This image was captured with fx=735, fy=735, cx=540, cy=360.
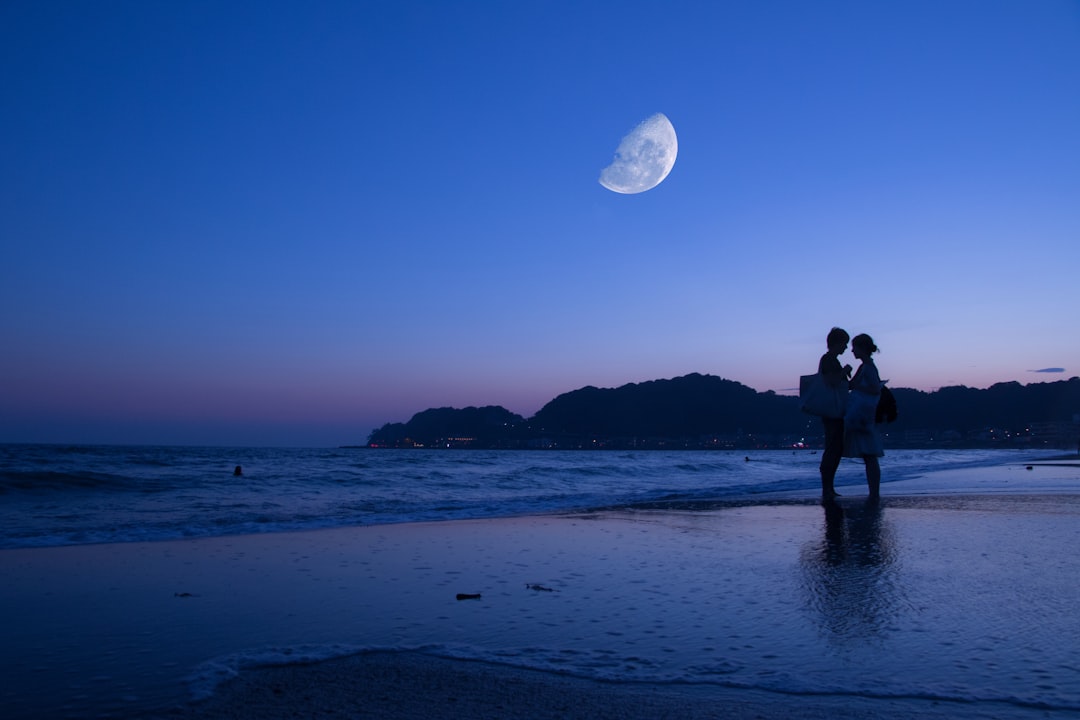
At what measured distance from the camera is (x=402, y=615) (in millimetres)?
3082

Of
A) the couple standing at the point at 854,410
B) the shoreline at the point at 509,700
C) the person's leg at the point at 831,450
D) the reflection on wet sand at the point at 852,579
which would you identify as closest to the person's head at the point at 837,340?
the couple standing at the point at 854,410

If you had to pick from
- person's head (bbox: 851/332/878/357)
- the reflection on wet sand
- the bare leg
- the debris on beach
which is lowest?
the debris on beach

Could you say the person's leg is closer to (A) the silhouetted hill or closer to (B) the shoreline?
(B) the shoreline

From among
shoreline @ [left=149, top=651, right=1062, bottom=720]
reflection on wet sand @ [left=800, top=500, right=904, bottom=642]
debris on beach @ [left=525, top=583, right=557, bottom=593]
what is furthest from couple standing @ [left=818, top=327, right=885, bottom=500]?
shoreline @ [left=149, top=651, right=1062, bottom=720]

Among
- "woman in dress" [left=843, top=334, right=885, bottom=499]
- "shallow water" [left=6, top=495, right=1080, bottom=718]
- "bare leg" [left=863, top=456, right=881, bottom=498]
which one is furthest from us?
"bare leg" [left=863, top=456, right=881, bottom=498]

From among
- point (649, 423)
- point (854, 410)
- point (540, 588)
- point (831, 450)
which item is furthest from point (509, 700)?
point (649, 423)

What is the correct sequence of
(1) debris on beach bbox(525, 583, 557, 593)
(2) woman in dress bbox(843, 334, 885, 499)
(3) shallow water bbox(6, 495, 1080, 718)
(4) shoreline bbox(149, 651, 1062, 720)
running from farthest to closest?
(2) woman in dress bbox(843, 334, 885, 499)
(1) debris on beach bbox(525, 583, 557, 593)
(3) shallow water bbox(6, 495, 1080, 718)
(4) shoreline bbox(149, 651, 1062, 720)

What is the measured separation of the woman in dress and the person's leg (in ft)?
0.39

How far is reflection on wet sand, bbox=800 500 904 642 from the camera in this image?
2.71 meters

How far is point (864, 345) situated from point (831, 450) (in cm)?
130

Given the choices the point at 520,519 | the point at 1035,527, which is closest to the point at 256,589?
the point at 520,519

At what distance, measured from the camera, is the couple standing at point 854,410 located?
7.95 m

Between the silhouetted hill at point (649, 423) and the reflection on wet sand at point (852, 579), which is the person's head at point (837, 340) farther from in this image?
the silhouetted hill at point (649, 423)

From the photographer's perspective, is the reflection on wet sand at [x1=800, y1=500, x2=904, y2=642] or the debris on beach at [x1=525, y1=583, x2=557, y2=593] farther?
the debris on beach at [x1=525, y1=583, x2=557, y2=593]
